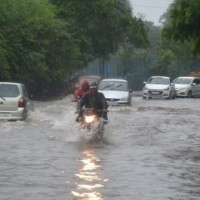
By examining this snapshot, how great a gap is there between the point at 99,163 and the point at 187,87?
41.7 m

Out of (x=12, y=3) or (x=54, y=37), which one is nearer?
(x=12, y=3)

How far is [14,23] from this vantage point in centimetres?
4372

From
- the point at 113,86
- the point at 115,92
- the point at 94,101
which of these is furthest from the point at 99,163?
the point at 113,86

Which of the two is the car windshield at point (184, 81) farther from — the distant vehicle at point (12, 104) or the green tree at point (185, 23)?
the distant vehicle at point (12, 104)

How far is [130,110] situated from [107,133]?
15.5 meters

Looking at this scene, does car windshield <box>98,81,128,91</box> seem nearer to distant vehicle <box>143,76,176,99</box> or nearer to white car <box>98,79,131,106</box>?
white car <box>98,79,131,106</box>

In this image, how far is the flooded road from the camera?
39.3ft

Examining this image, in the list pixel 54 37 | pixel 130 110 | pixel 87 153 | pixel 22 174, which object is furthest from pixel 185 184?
pixel 54 37

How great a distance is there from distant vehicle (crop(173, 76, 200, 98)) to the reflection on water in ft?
132

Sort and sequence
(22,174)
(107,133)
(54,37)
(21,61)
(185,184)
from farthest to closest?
(54,37) → (21,61) → (107,133) → (22,174) → (185,184)

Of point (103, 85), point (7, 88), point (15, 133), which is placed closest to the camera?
point (15, 133)

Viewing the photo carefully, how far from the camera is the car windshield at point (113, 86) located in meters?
39.6

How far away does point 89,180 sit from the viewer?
13.1 meters

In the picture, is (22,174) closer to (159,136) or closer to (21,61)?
(159,136)
